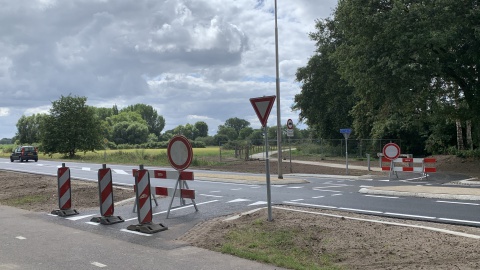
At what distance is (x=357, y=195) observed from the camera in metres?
13.6

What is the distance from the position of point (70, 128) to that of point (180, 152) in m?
50.4

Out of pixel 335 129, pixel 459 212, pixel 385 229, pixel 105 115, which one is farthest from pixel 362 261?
pixel 105 115

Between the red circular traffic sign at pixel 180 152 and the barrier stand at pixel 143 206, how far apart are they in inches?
41.2

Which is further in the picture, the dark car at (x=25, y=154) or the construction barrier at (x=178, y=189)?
the dark car at (x=25, y=154)

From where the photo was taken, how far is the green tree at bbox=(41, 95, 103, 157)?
55025 mm

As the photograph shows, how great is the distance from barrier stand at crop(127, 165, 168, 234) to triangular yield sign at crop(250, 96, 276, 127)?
247 cm

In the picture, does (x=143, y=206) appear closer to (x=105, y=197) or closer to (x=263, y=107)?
(x=105, y=197)

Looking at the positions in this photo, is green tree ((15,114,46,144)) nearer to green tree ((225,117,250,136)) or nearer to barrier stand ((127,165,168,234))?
green tree ((225,117,250,136))

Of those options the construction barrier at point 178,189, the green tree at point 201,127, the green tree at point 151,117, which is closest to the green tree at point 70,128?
the construction barrier at point 178,189

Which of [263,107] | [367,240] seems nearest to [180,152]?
[263,107]

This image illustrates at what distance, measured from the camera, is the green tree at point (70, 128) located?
181 ft

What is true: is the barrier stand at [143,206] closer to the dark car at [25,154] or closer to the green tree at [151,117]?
the dark car at [25,154]

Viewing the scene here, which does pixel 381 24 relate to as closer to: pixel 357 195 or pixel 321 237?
pixel 357 195

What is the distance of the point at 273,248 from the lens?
643cm
